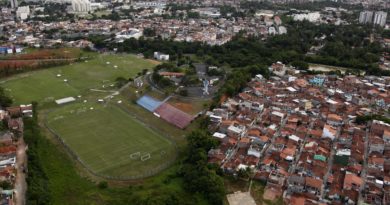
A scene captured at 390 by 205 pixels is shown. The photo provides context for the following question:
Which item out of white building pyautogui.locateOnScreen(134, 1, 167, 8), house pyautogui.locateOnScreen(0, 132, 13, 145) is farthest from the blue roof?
white building pyautogui.locateOnScreen(134, 1, 167, 8)

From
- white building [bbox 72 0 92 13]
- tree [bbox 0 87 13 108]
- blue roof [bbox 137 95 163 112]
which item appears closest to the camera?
tree [bbox 0 87 13 108]

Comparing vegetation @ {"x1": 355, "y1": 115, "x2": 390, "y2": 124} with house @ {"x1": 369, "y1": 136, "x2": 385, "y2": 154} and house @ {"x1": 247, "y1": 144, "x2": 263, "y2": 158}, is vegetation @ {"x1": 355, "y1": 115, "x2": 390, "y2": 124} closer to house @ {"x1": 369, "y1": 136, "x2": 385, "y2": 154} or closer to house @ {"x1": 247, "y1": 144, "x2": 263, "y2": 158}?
house @ {"x1": 369, "y1": 136, "x2": 385, "y2": 154}

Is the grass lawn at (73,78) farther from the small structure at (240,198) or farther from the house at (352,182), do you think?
the house at (352,182)

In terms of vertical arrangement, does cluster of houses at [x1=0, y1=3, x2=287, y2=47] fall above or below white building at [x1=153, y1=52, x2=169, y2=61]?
above

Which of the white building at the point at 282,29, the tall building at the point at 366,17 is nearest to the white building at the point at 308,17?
the tall building at the point at 366,17

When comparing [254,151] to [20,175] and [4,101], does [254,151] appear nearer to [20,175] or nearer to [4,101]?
[20,175]

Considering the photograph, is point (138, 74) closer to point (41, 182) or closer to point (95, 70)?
point (95, 70)

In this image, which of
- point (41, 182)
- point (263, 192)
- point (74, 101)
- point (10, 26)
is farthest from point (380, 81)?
point (10, 26)

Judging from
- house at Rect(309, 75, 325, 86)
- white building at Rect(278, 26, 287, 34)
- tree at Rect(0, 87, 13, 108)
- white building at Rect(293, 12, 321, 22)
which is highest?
white building at Rect(293, 12, 321, 22)
